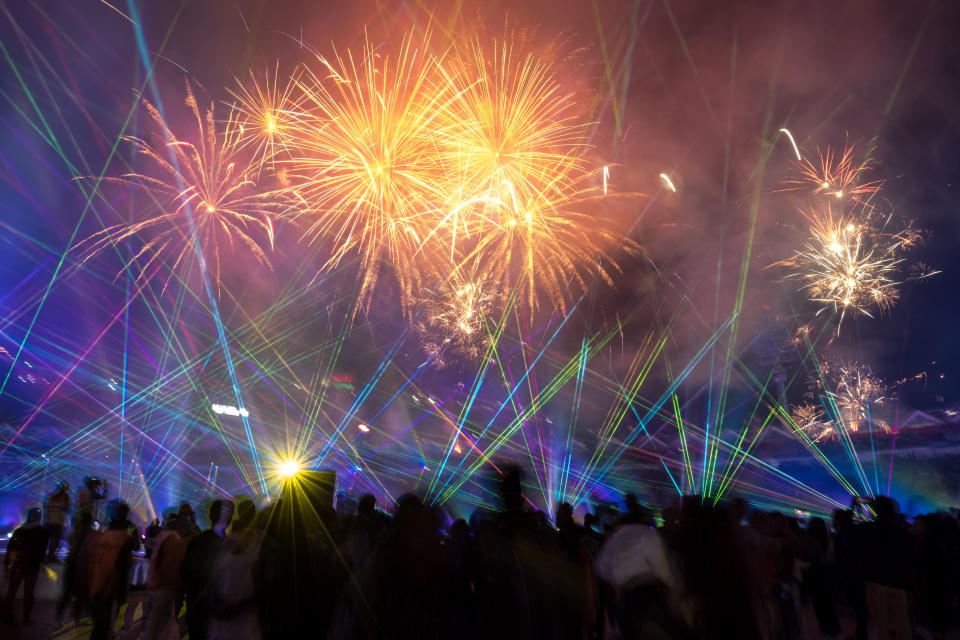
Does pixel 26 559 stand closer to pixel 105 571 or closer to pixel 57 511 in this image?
pixel 105 571

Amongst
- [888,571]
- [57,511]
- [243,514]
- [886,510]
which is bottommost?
[888,571]

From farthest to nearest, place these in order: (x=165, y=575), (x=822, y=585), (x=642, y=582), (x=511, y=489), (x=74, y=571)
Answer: (x=822, y=585)
(x=74, y=571)
(x=165, y=575)
(x=511, y=489)
(x=642, y=582)

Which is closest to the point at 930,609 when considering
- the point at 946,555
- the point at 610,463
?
the point at 946,555

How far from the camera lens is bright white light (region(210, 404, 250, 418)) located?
26892 mm

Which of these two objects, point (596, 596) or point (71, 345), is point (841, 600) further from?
point (71, 345)

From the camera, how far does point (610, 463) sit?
2491cm

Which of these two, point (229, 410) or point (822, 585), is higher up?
point (229, 410)

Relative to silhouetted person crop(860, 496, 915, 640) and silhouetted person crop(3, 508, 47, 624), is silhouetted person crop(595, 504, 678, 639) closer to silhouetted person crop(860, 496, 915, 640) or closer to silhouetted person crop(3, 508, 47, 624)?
silhouetted person crop(860, 496, 915, 640)

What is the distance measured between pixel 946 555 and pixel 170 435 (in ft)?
93.6

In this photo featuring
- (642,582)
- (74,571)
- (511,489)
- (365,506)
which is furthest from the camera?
(74,571)

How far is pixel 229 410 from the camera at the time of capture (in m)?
27.3

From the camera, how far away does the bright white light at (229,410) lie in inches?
1059

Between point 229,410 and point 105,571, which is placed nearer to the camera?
point 105,571

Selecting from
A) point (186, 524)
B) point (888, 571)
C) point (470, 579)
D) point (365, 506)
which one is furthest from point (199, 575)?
point (888, 571)
